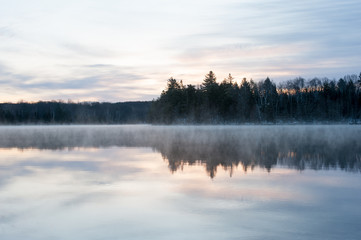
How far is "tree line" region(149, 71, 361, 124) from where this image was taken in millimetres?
80750

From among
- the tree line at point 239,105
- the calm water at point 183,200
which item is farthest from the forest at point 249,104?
the calm water at point 183,200

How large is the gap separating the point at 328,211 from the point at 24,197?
6.24 metres

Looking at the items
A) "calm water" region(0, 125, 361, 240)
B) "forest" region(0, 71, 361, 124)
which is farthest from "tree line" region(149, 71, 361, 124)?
"calm water" region(0, 125, 361, 240)

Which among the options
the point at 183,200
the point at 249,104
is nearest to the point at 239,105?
the point at 249,104

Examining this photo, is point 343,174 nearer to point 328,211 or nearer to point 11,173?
point 328,211

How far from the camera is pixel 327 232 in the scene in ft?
18.3

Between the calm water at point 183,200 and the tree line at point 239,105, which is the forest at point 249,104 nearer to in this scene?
the tree line at point 239,105

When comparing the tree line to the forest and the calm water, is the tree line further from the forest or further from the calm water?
the calm water

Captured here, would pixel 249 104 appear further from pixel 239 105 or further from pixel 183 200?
pixel 183 200

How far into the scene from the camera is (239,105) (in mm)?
81375

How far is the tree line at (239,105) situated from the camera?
8075 centimetres

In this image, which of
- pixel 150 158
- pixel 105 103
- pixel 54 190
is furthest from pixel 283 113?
pixel 105 103

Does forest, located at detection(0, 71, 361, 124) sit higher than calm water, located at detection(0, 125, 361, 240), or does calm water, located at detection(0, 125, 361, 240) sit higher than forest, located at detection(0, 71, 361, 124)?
forest, located at detection(0, 71, 361, 124)

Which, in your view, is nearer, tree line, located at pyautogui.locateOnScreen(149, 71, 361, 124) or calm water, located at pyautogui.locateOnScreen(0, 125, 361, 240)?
calm water, located at pyautogui.locateOnScreen(0, 125, 361, 240)
